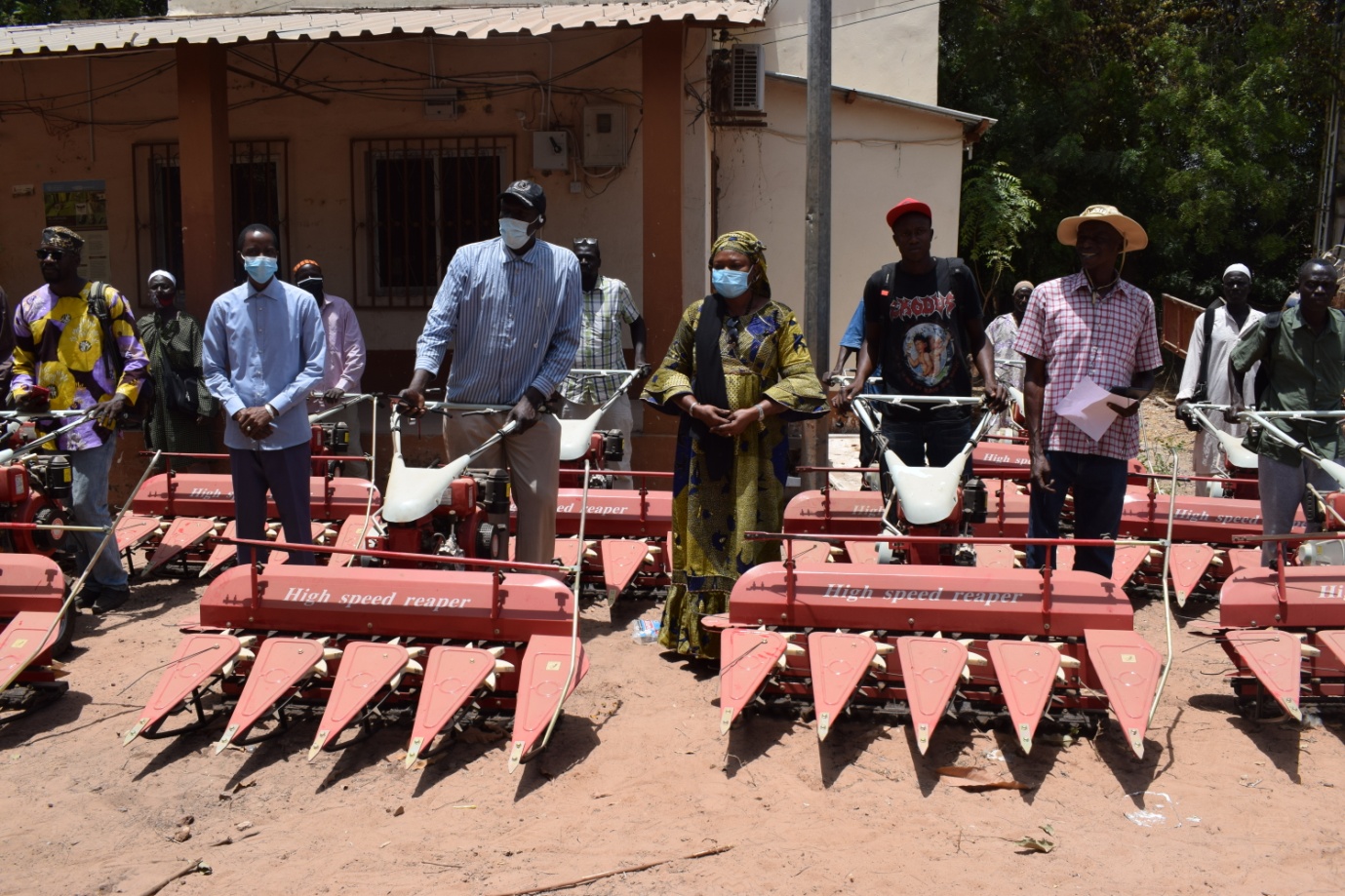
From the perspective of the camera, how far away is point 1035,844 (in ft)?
12.1

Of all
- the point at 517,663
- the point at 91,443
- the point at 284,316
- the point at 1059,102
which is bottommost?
the point at 517,663

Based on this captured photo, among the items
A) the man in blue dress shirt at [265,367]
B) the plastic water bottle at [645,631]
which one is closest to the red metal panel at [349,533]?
the man in blue dress shirt at [265,367]

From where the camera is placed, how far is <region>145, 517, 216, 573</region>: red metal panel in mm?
6871

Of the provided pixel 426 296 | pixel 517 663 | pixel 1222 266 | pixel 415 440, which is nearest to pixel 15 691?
pixel 517 663

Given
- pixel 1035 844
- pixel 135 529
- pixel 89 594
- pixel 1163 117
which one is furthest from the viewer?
pixel 1163 117

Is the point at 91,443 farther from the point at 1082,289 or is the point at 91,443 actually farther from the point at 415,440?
the point at 1082,289

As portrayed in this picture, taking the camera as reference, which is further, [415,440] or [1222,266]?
[1222,266]

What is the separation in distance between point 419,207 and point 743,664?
7872mm

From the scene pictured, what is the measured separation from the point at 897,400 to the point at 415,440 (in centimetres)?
551

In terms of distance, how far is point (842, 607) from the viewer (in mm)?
4641

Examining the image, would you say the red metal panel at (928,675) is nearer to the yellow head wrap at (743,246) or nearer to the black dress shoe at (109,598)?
the yellow head wrap at (743,246)

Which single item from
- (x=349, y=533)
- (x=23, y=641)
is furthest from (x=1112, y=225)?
(x=23, y=641)

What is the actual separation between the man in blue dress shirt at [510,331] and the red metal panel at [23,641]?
5.65 feet

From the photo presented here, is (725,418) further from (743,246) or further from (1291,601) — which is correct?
(1291,601)
